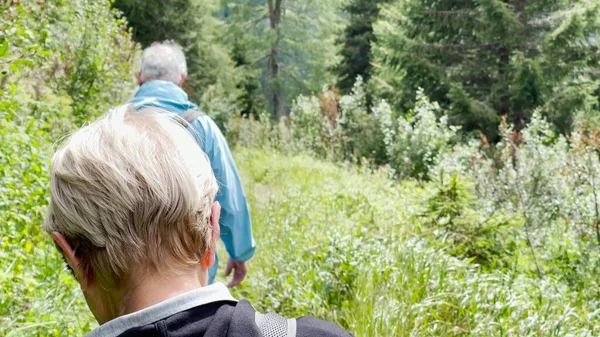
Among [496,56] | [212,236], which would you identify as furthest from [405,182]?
[212,236]

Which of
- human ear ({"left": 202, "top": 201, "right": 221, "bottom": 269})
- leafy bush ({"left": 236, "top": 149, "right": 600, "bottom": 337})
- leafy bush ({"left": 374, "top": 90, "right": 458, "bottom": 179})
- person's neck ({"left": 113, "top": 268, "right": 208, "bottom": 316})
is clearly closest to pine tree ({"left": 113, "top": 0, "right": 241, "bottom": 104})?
leafy bush ({"left": 374, "top": 90, "right": 458, "bottom": 179})

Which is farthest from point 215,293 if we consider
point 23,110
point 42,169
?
point 23,110

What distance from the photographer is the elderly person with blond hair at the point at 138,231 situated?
3.45 ft

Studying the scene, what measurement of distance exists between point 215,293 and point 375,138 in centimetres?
1199

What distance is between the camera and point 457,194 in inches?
204

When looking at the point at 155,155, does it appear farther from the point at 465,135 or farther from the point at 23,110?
the point at 465,135

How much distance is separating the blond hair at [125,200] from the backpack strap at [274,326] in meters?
0.19

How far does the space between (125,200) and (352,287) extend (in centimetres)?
305

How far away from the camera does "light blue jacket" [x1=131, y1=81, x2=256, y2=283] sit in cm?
289

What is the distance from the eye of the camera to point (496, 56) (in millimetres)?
13312

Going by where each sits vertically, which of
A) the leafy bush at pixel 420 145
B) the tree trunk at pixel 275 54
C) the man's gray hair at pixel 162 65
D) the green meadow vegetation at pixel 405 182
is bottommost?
the tree trunk at pixel 275 54

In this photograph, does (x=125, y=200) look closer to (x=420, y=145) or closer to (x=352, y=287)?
(x=352, y=287)

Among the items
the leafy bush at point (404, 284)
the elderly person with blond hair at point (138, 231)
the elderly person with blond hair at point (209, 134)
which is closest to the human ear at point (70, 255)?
the elderly person with blond hair at point (138, 231)

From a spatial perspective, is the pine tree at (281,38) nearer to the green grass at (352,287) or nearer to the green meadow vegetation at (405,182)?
the green meadow vegetation at (405,182)
